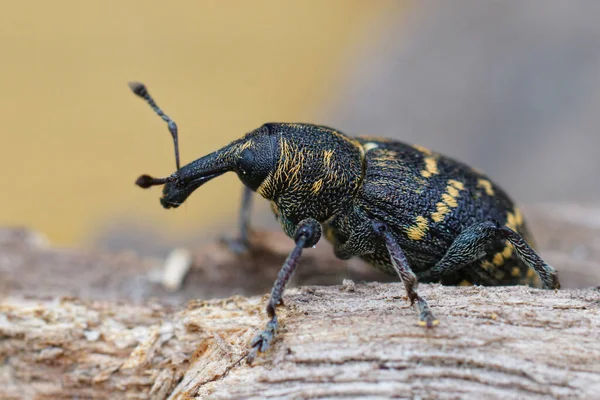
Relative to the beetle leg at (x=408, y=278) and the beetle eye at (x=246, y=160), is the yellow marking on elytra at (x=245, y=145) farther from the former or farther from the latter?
the beetle leg at (x=408, y=278)

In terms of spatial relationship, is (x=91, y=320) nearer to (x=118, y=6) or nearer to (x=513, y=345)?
(x=513, y=345)

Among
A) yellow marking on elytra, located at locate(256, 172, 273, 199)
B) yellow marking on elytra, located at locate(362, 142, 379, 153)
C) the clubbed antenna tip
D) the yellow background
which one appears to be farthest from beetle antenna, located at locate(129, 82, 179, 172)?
the yellow background

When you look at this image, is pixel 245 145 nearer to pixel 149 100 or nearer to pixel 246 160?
pixel 246 160

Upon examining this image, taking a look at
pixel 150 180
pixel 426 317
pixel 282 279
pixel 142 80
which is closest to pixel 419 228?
pixel 426 317

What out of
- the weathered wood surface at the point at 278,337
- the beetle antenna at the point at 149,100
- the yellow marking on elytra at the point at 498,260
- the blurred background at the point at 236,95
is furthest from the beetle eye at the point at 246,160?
the blurred background at the point at 236,95

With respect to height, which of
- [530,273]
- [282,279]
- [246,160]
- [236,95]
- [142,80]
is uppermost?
[236,95]

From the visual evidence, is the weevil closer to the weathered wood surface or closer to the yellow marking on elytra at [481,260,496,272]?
the yellow marking on elytra at [481,260,496,272]
